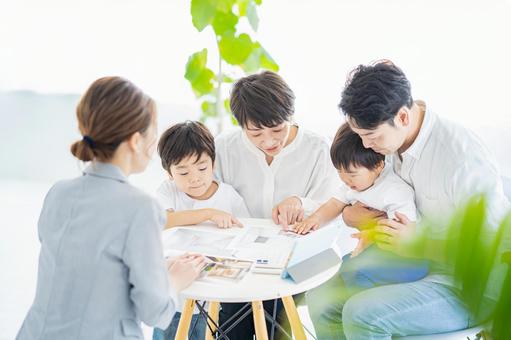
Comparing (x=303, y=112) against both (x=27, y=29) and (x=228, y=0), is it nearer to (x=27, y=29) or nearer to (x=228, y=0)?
(x=228, y=0)

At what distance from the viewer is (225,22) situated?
2451mm

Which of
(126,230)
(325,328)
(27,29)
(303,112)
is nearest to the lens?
(126,230)

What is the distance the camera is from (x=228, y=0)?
2393 mm

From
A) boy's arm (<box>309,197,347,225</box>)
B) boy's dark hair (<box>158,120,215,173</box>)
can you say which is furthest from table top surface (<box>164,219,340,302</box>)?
boy's dark hair (<box>158,120,215,173</box>)

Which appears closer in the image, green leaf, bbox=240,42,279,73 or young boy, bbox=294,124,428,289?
young boy, bbox=294,124,428,289

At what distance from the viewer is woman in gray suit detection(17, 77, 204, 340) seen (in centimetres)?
117

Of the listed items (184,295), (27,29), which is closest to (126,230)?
(184,295)

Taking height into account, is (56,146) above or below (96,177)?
below

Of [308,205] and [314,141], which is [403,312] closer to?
[308,205]

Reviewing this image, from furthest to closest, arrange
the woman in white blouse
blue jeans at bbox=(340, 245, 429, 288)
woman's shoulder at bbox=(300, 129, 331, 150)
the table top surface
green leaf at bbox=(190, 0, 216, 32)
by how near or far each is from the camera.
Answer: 1. green leaf at bbox=(190, 0, 216, 32)
2. woman's shoulder at bbox=(300, 129, 331, 150)
3. the woman in white blouse
4. blue jeans at bbox=(340, 245, 429, 288)
5. the table top surface

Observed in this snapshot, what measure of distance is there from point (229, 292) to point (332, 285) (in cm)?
55

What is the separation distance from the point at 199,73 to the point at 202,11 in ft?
1.05

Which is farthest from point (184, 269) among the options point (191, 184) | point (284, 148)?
point (284, 148)

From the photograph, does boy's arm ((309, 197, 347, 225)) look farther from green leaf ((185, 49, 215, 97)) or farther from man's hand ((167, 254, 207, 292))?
green leaf ((185, 49, 215, 97))
